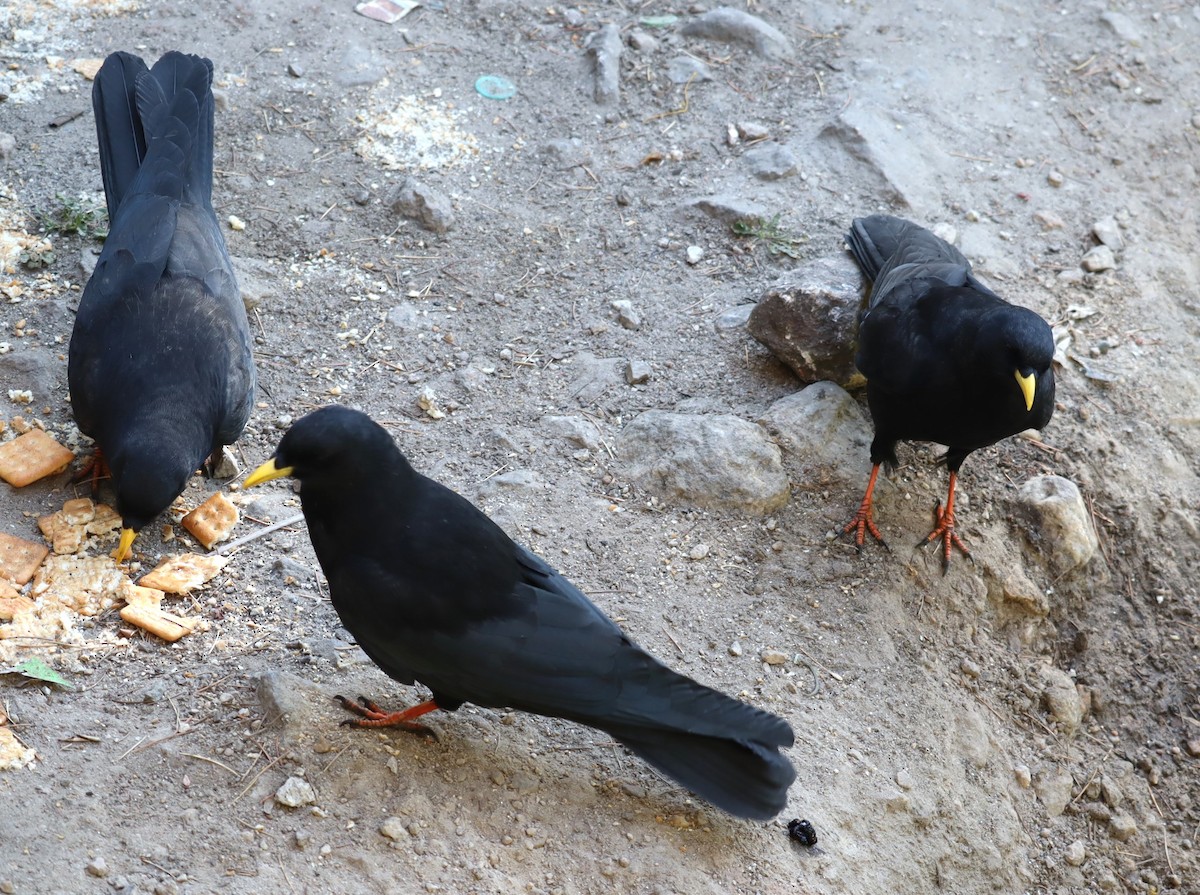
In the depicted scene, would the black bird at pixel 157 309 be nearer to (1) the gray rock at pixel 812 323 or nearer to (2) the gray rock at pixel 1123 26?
(1) the gray rock at pixel 812 323

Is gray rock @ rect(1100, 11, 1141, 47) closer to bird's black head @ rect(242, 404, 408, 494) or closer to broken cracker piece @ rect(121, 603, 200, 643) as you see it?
bird's black head @ rect(242, 404, 408, 494)

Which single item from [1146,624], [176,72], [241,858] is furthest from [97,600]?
[1146,624]

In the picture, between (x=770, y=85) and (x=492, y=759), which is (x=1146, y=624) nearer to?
(x=492, y=759)

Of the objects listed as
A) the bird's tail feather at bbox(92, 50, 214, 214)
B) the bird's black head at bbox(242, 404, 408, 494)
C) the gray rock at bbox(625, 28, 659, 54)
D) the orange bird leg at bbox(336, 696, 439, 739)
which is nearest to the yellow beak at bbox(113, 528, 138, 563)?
the bird's black head at bbox(242, 404, 408, 494)

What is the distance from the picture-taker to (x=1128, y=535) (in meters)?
5.45

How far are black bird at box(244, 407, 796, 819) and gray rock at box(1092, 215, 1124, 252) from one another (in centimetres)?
447

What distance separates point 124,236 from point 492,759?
2892 mm

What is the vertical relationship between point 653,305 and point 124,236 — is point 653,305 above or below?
below

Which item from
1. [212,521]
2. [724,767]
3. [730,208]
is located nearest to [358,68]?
[730,208]

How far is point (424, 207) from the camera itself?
611 centimetres

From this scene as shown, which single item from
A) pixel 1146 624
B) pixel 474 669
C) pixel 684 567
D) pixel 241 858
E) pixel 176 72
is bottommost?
pixel 1146 624

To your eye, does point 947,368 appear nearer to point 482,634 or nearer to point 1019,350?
point 1019,350

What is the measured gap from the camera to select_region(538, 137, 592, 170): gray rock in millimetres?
6645

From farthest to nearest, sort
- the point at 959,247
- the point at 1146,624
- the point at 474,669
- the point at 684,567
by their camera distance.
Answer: the point at 959,247 < the point at 1146,624 < the point at 684,567 < the point at 474,669
